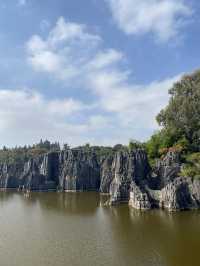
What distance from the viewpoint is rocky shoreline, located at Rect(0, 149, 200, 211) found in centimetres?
4719

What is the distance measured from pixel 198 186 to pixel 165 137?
2193 centimetres

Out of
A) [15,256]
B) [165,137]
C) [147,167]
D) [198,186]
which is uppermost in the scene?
[165,137]

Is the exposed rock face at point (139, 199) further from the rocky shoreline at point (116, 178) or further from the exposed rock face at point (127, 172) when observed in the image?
the exposed rock face at point (127, 172)

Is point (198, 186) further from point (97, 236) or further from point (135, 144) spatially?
point (135, 144)

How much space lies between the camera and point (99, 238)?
3256 centimetres

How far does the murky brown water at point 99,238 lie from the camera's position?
26141 millimetres

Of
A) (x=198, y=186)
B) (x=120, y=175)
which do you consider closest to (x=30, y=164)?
(x=120, y=175)

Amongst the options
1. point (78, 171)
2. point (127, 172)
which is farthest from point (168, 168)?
point (78, 171)

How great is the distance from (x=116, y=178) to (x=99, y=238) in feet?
91.6

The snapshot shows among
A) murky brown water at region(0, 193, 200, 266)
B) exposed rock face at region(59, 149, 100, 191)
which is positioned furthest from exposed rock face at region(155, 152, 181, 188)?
exposed rock face at region(59, 149, 100, 191)

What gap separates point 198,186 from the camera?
46.9 metres

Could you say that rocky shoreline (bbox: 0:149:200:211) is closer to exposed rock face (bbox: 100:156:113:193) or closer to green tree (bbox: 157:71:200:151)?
exposed rock face (bbox: 100:156:113:193)

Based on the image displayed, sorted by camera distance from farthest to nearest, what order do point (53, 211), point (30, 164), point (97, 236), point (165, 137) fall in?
1. point (30, 164)
2. point (165, 137)
3. point (53, 211)
4. point (97, 236)

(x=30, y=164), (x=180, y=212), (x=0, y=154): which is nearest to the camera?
(x=180, y=212)
